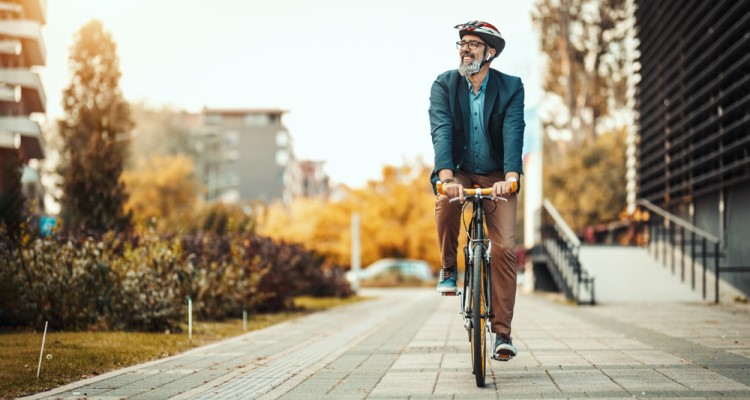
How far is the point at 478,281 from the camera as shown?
686 centimetres

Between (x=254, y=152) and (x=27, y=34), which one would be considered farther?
(x=254, y=152)

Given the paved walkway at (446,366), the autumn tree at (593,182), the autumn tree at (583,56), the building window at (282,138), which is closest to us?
the paved walkway at (446,366)

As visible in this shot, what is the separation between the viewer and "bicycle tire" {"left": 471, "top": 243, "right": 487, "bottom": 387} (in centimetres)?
666

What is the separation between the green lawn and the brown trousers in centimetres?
279

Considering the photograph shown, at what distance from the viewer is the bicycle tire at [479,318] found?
6.66 m

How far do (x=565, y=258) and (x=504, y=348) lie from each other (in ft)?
48.8

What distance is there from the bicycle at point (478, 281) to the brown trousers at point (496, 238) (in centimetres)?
6

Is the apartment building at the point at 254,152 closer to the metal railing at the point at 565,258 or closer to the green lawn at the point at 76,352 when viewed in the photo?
the metal railing at the point at 565,258

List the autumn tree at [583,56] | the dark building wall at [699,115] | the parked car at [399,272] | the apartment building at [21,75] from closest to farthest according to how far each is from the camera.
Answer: the dark building wall at [699,115]
the apartment building at [21,75]
the autumn tree at [583,56]
the parked car at [399,272]

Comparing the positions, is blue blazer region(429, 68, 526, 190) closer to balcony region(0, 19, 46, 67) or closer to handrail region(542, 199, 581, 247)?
handrail region(542, 199, 581, 247)

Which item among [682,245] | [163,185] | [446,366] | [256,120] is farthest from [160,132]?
[446,366]

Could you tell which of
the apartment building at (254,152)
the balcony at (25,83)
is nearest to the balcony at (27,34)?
the balcony at (25,83)

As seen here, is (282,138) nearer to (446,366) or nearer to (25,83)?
(25,83)

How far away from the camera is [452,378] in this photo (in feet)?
23.9
